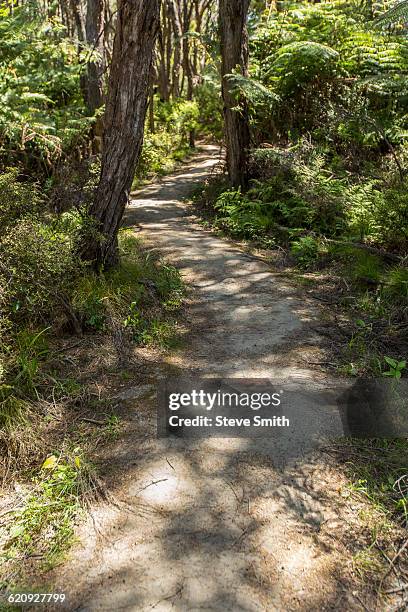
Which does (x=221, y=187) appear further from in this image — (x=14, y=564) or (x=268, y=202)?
(x=14, y=564)

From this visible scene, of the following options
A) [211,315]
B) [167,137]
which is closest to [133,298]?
[211,315]

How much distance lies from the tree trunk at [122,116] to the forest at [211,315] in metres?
0.02

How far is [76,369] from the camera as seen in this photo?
4.02 m

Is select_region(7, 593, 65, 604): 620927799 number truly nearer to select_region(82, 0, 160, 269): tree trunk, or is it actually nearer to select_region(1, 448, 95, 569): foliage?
select_region(1, 448, 95, 569): foliage

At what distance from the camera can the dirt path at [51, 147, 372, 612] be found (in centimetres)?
232

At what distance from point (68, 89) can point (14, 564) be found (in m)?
9.81

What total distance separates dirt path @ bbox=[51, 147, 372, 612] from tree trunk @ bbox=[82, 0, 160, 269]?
159 centimetres

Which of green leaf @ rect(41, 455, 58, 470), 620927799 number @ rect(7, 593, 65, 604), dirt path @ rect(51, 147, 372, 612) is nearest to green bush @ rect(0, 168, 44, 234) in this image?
dirt path @ rect(51, 147, 372, 612)

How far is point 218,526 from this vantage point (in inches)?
106

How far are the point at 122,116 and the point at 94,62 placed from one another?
6636mm

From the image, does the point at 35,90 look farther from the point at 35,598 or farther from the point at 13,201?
the point at 35,598

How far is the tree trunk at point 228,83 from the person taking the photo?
8500 millimetres

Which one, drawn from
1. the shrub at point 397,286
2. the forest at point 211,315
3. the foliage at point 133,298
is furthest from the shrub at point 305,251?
the foliage at point 133,298

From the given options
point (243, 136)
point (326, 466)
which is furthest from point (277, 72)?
point (326, 466)
